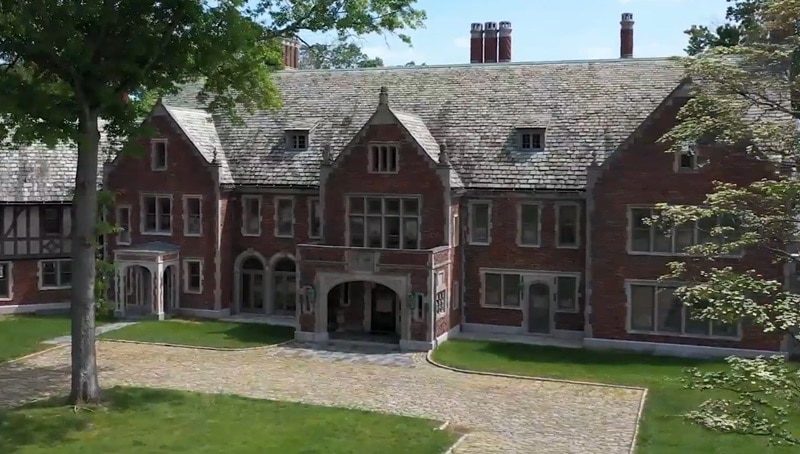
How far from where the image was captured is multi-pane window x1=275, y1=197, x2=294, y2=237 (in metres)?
34.9

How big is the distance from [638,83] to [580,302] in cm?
946

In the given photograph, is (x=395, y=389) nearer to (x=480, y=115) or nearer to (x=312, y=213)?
(x=312, y=213)

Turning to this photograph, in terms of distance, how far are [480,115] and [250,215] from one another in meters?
10.3

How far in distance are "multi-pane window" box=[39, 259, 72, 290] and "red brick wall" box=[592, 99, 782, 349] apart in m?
22.5

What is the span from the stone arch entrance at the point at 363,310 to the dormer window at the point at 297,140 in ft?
21.8

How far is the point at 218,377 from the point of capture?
2522 centimetres

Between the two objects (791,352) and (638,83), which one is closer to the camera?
(791,352)

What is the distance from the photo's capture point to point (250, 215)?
35719 millimetres

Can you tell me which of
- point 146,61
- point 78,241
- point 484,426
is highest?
point 146,61

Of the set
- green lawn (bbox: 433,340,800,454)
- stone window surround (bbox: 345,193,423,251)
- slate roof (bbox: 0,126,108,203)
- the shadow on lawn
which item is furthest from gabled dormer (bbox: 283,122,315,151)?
the shadow on lawn

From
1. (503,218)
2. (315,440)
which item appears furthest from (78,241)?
(503,218)

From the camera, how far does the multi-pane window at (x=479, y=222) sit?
105 feet

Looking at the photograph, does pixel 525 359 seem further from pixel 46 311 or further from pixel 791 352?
pixel 46 311

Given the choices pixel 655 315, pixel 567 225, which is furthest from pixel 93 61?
pixel 655 315
